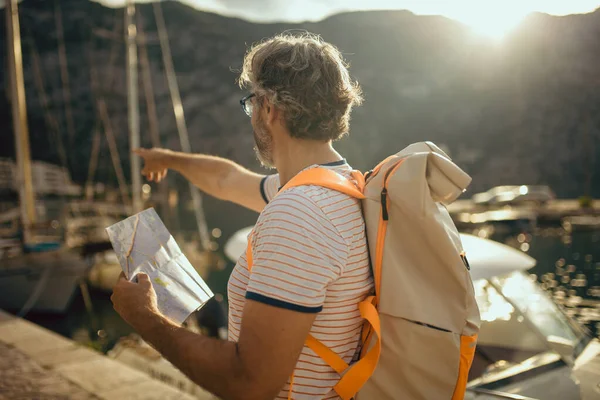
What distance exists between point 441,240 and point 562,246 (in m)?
32.6

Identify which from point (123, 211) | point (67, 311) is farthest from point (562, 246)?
point (67, 311)

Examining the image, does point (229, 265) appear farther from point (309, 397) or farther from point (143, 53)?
point (309, 397)

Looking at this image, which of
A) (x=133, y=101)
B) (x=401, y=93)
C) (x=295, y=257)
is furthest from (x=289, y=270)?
(x=401, y=93)

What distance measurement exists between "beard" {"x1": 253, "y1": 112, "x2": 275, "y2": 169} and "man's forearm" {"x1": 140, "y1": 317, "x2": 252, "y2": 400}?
69 centimetres

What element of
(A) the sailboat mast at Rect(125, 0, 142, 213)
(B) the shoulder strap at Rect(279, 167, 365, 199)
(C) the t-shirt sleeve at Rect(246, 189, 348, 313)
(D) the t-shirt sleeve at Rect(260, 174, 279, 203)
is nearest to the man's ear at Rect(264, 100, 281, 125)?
(B) the shoulder strap at Rect(279, 167, 365, 199)

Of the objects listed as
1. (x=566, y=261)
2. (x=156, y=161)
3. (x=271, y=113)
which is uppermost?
(x=271, y=113)

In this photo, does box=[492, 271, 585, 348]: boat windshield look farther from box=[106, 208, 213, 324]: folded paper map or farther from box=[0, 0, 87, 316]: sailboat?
box=[0, 0, 87, 316]: sailboat

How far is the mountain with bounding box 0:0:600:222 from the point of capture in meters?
81.0

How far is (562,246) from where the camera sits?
99.7ft

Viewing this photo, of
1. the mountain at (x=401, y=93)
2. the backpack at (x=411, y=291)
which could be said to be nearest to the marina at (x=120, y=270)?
the backpack at (x=411, y=291)

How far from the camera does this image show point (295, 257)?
4.62 ft

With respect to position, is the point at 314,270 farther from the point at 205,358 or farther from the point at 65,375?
the point at 65,375

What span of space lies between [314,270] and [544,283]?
21837 millimetres

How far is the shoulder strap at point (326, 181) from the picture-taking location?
157cm
